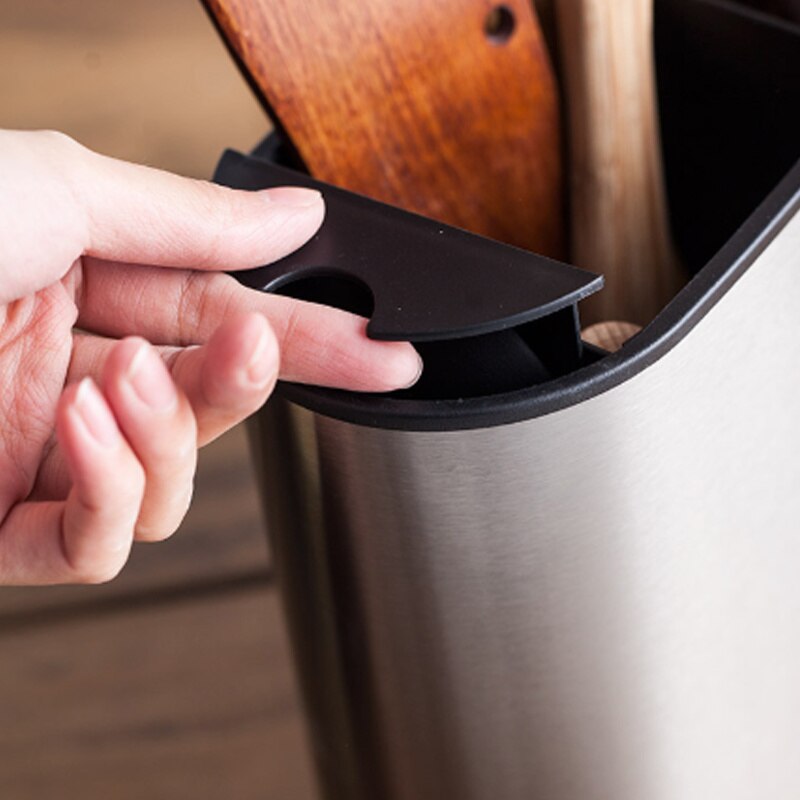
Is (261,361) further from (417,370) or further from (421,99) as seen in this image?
(421,99)

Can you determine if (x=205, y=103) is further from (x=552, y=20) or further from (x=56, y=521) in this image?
(x=56, y=521)

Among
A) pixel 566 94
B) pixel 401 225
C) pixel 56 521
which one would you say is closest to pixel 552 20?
pixel 566 94

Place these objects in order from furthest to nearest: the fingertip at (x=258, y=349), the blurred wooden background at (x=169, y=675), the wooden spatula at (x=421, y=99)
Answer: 1. the blurred wooden background at (x=169, y=675)
2. the wooden spatula at (x=421, y=99)
3. the fingertip at (x=258, y=349)

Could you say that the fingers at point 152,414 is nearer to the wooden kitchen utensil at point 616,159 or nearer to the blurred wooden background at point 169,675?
the wooden kitchen utensil at point 616,159

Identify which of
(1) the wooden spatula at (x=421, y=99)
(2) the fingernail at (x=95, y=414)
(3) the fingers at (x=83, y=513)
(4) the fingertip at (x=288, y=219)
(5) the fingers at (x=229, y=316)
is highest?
(1) the wooden spatula at (x=421, y=99)

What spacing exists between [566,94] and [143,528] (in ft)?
0.78

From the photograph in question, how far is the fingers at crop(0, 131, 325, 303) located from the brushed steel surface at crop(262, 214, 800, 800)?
0.05m

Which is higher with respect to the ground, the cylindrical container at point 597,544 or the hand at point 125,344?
the hand at point 125,344

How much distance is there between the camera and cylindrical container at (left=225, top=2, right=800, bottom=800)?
37 cm

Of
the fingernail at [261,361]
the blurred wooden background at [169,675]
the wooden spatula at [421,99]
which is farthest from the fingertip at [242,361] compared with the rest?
the blurred wooden background at [169,675]

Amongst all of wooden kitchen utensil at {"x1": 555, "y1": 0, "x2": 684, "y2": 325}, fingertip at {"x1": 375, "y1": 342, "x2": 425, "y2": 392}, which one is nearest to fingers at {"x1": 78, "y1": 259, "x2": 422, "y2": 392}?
fingertip at {"x1": 375, "y1": 342, "x2": 425, "y2": 392}

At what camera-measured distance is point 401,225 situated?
401 mm

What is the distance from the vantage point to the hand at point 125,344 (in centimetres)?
33

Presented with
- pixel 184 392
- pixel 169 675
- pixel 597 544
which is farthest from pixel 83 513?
pixel 169 675
